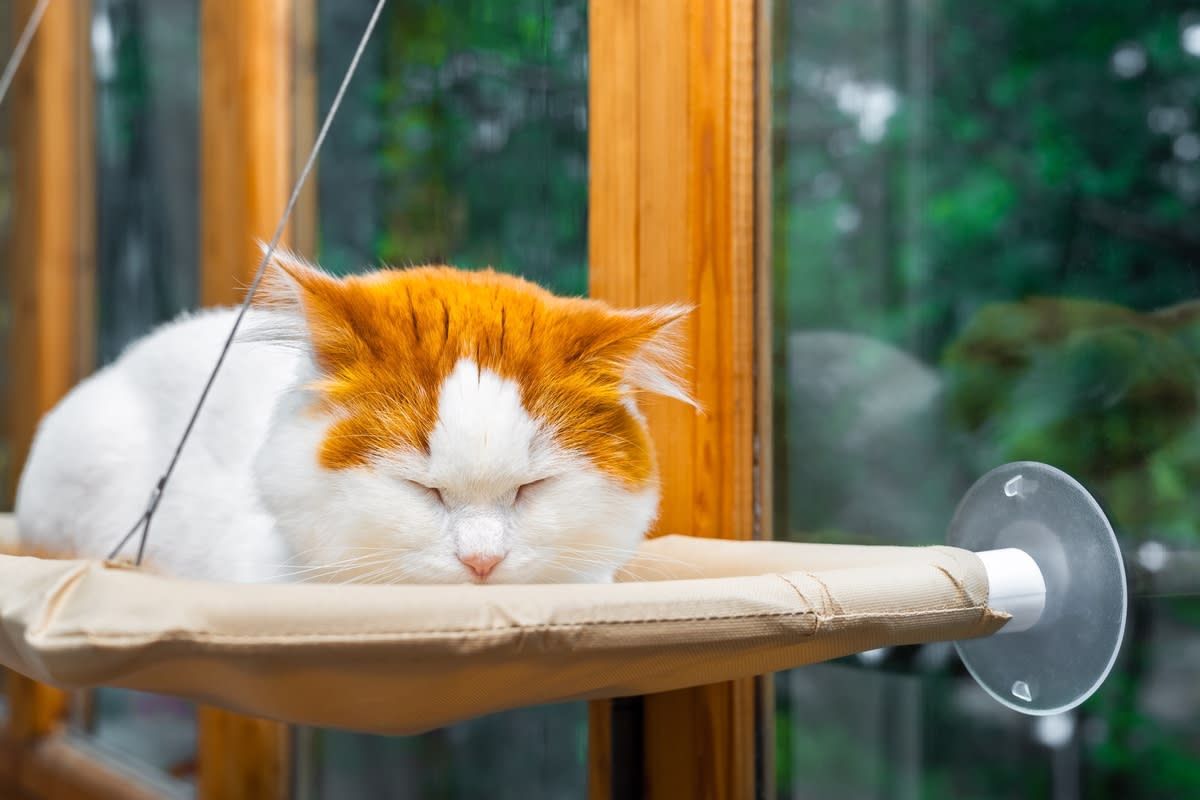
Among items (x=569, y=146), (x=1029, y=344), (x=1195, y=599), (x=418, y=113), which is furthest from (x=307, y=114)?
(x=1195, y=599)

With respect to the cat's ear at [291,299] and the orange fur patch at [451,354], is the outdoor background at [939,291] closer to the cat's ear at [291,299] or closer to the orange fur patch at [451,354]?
the orange fur patch at [451,354]

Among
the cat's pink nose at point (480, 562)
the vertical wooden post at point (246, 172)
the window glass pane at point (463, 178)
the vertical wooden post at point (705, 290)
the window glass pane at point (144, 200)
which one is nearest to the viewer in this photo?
the cat's pink nose at point (480, 562)

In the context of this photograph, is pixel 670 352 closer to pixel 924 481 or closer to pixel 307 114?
pixel 924 481

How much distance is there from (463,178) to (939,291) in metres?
0.91

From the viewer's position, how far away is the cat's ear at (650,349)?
0.99 m

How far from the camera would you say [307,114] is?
2.03 meters

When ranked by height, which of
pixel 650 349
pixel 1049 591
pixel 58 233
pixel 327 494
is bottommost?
pixel 1049 591

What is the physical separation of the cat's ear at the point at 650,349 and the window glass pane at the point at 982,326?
31 cm

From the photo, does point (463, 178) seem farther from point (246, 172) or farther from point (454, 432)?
point (454, 432)

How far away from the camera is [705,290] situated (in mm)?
1305

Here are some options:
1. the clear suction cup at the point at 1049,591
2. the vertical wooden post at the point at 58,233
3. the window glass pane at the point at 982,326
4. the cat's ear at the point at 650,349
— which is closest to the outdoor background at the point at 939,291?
the window glass pane at the point at 982,326

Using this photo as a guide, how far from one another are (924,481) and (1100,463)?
210mm

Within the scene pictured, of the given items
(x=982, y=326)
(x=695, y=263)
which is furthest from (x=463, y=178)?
(x=982, y=326)

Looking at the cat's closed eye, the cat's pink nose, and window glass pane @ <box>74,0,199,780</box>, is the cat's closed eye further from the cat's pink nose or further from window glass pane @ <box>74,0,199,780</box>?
window glass pane @ <box>74,0,199,780</box>
